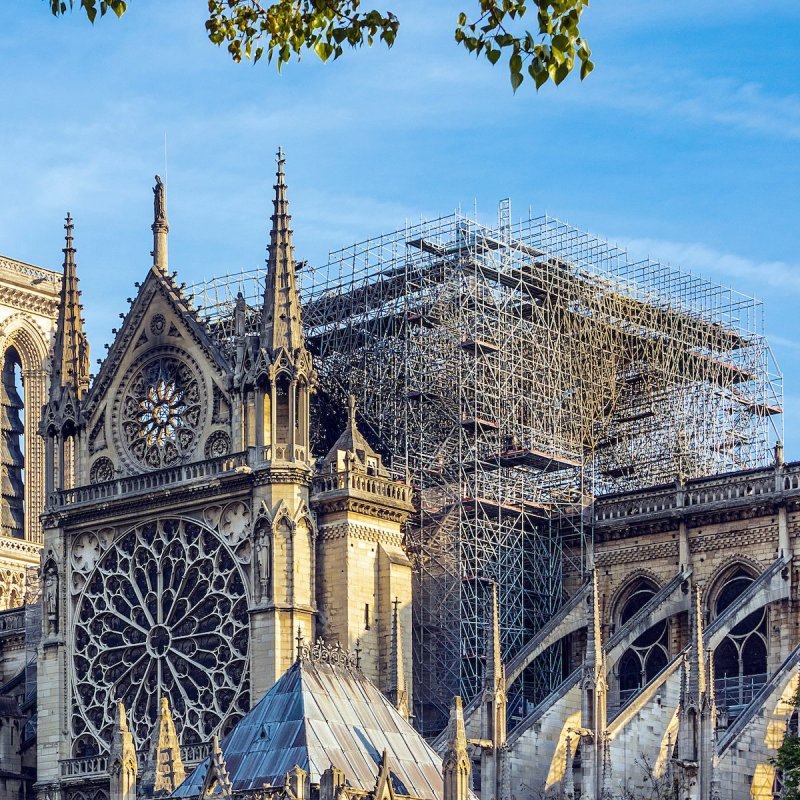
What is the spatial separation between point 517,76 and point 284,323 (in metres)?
35.9

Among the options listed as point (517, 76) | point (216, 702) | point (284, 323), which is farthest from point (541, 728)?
point (517, 76)

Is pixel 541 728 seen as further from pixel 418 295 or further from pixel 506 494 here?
pixel 418 295

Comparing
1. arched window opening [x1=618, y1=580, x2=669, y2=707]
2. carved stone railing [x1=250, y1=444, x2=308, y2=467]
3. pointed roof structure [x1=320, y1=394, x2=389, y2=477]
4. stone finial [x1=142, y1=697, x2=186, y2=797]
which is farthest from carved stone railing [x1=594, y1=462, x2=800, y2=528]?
stone finial [x1=142, y1=697, x2=186, y2=797]

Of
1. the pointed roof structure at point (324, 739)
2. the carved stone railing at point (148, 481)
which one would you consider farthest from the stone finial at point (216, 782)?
the carved stone railing at point (148, 481)

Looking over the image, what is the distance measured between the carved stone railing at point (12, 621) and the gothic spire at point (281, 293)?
50.0 ft

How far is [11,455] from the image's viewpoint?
82812 millimetres

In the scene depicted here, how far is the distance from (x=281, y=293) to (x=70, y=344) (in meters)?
7.00

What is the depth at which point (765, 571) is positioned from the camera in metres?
52.7

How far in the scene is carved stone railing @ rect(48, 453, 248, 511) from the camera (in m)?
54.0

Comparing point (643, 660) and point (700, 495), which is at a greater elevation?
point (700, 495)

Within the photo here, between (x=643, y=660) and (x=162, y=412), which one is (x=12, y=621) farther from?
(x=643, y=660)

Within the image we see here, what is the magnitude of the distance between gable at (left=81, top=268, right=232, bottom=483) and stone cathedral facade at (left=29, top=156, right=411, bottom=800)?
5 centimetres

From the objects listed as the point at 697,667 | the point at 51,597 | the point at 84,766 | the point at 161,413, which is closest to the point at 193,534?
the point at 161,413

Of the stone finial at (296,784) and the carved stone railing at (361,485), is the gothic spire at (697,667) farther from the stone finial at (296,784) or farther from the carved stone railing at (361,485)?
the stone finial at (296,784)
